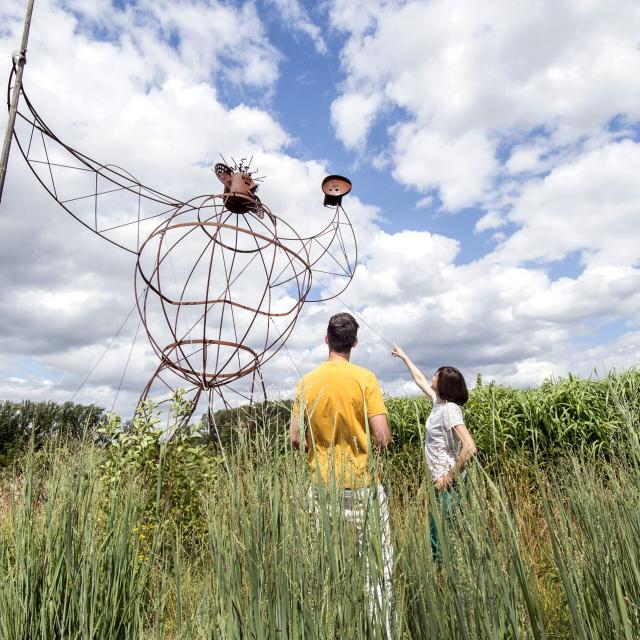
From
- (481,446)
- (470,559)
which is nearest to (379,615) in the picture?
(470,559)

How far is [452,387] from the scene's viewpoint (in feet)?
11.1

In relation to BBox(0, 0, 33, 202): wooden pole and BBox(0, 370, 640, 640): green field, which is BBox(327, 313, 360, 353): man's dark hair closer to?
BBox(0, 370, 640, 640): green field

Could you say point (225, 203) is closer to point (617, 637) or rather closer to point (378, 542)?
point (378, 542)

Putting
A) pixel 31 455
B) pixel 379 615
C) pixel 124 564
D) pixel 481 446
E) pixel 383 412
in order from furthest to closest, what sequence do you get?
pixel 481 446 < pixel 383 412 < pixel 31 455 < pixel 124 564 < pixel 379 615

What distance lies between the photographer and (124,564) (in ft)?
7.14

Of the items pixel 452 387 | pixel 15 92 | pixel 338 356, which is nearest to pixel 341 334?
pixel 338 356

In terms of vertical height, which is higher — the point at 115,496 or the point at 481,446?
the point at 481,446

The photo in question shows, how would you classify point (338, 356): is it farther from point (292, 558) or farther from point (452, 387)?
point (292, 558)

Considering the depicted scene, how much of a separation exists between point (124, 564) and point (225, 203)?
319cm

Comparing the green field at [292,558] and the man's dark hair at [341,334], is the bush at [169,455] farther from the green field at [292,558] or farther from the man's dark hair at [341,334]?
the man's dark hair at [341,334]

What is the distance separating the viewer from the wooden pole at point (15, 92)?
2.85 metres

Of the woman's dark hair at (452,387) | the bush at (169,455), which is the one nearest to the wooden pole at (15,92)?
the bush at (169,455)

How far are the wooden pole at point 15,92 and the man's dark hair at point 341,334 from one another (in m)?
2.01

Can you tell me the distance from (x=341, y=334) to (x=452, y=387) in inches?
37.8
